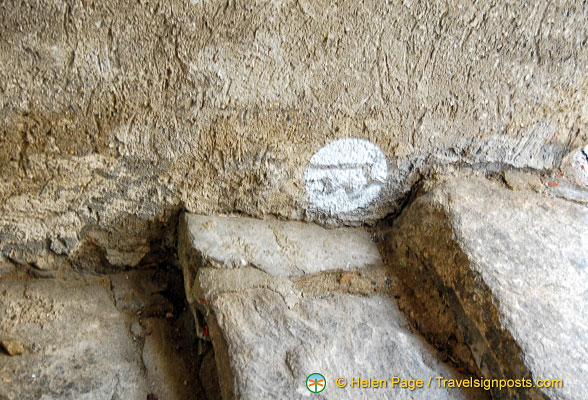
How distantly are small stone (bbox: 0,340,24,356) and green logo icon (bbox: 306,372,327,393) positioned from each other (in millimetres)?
667

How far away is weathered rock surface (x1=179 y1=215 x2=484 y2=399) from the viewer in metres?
0.97

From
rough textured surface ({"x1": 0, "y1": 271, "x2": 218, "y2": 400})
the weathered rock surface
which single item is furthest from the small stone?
the weathered rock surface

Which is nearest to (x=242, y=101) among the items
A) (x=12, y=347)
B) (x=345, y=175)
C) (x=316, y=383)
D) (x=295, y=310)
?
(x=345, y=175)

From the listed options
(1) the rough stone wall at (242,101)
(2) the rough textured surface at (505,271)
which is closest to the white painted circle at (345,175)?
(1) the rough stone wall at (242,101)

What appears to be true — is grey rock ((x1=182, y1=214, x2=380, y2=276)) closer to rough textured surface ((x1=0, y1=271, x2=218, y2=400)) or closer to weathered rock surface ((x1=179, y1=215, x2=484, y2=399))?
weathered rock surface ((x1=179, y1=215, x2=484, y2=399))

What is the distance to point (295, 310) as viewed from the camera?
1.12 metres

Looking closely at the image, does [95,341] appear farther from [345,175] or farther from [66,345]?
[345,175]

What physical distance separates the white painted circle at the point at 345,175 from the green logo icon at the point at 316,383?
0.53 meters

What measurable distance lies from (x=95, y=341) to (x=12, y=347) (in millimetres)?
176

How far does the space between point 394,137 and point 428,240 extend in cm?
30

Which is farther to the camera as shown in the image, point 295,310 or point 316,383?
point 295,310

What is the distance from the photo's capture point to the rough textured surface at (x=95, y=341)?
1.04 m

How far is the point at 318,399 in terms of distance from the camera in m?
0.92

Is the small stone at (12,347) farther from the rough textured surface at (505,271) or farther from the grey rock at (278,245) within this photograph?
the rough textured surface at (505,271)
